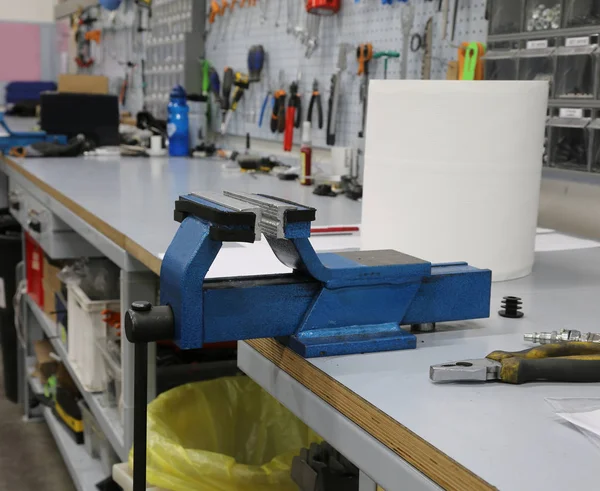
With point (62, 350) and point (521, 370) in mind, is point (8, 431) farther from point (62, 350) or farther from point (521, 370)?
point (521, 370)

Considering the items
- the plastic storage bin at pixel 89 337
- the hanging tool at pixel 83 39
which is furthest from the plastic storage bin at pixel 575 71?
the hanging tool at pixel 83 39

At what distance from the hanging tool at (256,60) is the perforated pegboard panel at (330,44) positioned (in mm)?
33

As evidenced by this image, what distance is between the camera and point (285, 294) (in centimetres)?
75

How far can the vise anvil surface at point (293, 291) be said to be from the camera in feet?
2.32

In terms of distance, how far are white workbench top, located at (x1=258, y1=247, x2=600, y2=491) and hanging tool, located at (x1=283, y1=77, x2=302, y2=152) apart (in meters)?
1.87

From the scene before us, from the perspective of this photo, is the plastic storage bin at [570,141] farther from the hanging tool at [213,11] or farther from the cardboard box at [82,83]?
the cardboard box at [82,83]

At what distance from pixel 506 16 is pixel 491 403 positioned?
1252mm

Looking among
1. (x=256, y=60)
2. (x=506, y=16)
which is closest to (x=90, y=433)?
(x=506, y=16)

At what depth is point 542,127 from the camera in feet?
3.51

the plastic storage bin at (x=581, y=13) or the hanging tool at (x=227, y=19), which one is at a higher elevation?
the hanging tool at (x=227, y=19)

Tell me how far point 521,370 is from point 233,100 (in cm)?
269

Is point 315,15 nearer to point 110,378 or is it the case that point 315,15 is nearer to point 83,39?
point 110,378

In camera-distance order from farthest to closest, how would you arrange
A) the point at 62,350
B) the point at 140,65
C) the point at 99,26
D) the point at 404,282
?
the point at 99,26 → the point at 140,65 → the point at 62,350 → the point at 404,282

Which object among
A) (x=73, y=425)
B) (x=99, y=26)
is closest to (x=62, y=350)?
(x=73, y=425)
